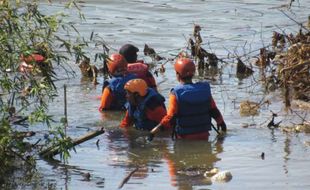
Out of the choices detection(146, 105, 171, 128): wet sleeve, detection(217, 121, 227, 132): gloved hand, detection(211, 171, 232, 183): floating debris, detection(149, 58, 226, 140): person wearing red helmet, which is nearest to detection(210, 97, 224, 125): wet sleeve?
detection(149, 58, 226, 140): person wearing red helmet

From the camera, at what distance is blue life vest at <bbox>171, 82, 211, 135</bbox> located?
1114cm

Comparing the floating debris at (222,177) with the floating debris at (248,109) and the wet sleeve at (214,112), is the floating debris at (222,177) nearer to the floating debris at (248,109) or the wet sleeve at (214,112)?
the wet sleeve at (214,112)

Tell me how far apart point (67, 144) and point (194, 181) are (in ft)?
4.42

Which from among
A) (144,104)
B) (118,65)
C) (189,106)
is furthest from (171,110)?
(118,65)

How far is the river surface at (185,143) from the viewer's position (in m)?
9.50

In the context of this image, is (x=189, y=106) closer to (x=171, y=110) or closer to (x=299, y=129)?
(x=171, y=110)

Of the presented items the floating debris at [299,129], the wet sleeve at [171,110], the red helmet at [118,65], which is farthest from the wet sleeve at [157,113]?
the floating debris at [299,129]

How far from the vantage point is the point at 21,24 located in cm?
946

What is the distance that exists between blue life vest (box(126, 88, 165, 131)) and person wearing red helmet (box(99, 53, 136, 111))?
24.4 inches

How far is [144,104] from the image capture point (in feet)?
38.8

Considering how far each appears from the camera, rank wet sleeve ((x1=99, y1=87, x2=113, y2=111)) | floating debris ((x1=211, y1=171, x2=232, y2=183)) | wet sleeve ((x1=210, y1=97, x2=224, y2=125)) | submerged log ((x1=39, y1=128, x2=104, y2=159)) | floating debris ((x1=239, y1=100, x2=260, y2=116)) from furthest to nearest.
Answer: floating debris ((x1=239, y1=100, x2=260, y2=116)) → wet sleeve ((x1=99, y1=87, x2=113, y2=111)) → wet sleeve ((x1=210, y1=97, x2=224, y2=125)) → submerged log ((x1=39, y1=128, x2=104, y2=159)) → floating debris ((x1=211, y1=171, x2=232, y2=183))

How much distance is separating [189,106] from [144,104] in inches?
33.1

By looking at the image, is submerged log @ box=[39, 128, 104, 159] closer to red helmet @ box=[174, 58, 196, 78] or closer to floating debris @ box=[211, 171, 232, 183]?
floating debris @ box=[211, 171, 232, 183]

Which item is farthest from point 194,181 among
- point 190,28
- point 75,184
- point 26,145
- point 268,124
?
point 190,28
